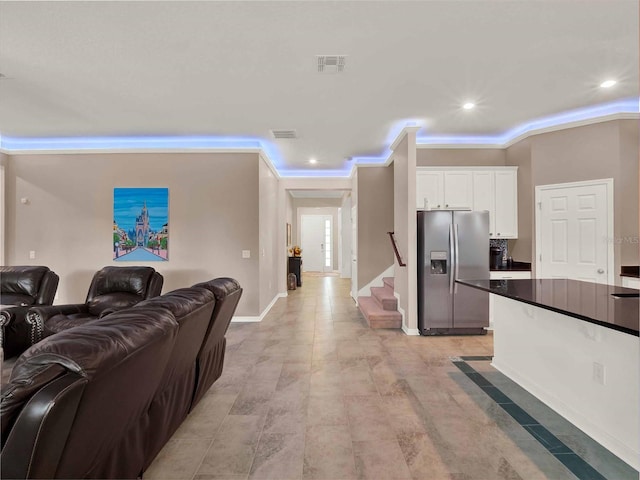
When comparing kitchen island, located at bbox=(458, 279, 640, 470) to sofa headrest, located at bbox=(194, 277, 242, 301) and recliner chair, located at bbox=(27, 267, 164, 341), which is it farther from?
recliner chair, located at bbox=(27, 267, 164, 341)

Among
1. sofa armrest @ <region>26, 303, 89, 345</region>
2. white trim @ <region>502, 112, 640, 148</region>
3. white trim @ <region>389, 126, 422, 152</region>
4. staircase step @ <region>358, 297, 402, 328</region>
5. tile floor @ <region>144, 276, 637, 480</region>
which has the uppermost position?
white trim @ <region>389, 126, 422, 152</region>

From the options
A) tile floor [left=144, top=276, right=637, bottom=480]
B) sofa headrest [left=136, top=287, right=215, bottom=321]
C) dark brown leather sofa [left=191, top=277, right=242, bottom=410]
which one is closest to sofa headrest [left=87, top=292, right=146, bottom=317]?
tile floor [left=144, top=276, right=637, bottom=480]

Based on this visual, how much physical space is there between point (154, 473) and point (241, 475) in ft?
1.61

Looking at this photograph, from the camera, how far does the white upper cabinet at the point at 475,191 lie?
15.8ft

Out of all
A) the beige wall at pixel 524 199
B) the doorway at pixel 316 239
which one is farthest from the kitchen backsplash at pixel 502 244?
the doorway at pixel 316 239

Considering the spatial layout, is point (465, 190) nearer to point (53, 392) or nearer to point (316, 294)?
point (316, 294)

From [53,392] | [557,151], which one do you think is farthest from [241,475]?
[557,151]

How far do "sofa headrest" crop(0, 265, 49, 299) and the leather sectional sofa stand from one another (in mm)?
3073

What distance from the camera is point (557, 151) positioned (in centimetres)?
431

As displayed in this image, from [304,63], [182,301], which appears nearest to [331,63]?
[304,63]

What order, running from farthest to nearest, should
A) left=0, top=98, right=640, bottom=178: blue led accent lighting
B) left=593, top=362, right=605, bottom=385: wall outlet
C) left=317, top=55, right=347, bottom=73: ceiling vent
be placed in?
left=0, top=98, right=640, bottom=178: blue led accent lighting, left=317, top=55, right=347, bottom=73: ceiling vent, left=593, top=362, right=605, bottom=385: wall outlet

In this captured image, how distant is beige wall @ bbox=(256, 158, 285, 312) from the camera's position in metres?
5.33

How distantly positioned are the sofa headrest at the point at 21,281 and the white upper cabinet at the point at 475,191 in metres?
5.05

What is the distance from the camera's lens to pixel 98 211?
5051 millimetres
